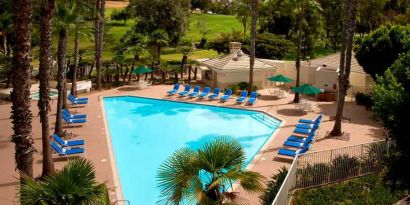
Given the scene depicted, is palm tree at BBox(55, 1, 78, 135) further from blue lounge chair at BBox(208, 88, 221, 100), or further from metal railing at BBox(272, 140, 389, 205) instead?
blue lounge chair at BBox(208, 88, 221, 100)

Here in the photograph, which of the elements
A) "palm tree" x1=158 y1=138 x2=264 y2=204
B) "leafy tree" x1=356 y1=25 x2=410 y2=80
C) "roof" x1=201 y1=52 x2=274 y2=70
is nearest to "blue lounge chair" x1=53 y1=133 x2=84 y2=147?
"palm tree" x1=158 y1=138 x2=264 y2=204

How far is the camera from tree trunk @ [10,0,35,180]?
34.4 ft

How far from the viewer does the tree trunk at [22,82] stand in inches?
412

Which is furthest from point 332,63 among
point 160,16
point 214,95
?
point 160,16

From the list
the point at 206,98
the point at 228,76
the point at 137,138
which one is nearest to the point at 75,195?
the point at 137,138

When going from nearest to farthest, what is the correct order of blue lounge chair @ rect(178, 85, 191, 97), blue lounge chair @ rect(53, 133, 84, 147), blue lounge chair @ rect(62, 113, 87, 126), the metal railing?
1. the metal railing
2. blue lounge chair @ rect(53, 133, 84, 147)
3. blue lounge chair @ rect(62, 113, 87, 126)
4. blue lounge chair @ rect(178, 85, 191, 97)

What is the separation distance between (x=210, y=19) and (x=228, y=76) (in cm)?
7056

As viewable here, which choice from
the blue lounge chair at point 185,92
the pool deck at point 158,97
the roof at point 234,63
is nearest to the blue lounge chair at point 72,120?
the pool deck at point 158,97

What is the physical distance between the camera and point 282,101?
103ft

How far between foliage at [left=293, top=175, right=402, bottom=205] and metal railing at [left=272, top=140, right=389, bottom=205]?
347 millimetres

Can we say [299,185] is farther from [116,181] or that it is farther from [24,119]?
[24,119]

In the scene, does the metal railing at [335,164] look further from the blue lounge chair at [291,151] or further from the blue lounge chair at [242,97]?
the blue lounge chair at [242,97]

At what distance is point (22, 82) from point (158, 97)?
22.0 m

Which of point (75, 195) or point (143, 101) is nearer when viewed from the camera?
point (75, 195)
